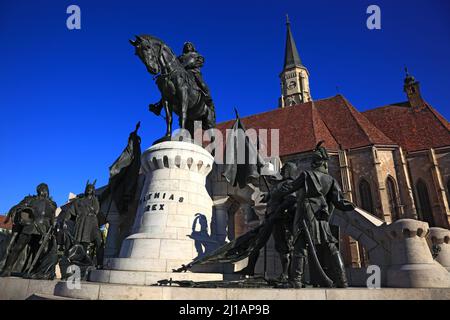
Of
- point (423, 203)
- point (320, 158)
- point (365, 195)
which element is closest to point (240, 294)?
point (320, 158)

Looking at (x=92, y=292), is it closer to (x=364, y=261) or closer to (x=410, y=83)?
(x=364, y=261)

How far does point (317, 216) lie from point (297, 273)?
35.8 inches

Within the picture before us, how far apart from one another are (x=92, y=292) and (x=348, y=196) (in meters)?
20.2

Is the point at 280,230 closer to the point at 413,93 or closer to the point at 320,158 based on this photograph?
the point at 320,158

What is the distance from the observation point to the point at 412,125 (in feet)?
78.9

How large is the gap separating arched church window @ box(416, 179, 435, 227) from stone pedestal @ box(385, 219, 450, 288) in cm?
1828

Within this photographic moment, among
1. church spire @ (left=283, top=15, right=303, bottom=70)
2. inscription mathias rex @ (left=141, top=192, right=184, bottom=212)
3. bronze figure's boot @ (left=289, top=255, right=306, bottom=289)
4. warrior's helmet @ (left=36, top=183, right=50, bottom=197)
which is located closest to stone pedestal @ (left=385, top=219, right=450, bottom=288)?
bronze figure's boot @ (left=289, top=255, right=306, bottom=289)

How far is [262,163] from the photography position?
24.4 feet

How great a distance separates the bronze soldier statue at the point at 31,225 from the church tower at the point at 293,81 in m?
38.5

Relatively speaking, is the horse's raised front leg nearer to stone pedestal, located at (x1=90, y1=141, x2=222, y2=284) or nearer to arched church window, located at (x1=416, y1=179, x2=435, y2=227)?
stone pedestal, located at (x1=90, y1=141, x2=222, y2=284)

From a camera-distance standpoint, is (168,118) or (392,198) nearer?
(168,118)

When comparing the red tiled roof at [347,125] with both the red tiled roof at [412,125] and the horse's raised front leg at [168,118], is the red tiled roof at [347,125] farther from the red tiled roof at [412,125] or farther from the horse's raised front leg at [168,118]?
the horse's raised front leg at [168,118]
